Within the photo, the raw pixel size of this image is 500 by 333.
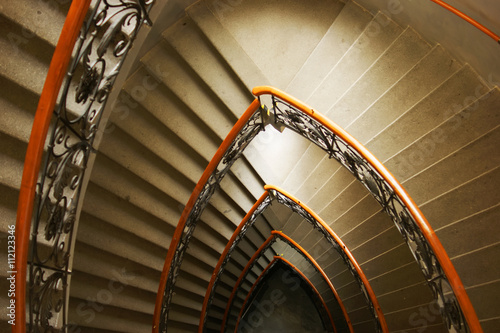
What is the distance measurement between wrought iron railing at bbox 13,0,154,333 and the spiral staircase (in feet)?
1.09

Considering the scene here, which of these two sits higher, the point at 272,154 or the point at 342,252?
the point at 272,154

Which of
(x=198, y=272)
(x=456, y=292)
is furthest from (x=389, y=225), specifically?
(x=198, y=272)

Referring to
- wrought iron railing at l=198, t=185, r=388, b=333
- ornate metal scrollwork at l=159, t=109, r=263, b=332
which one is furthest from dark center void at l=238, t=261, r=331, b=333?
ornate metal scrollwork at l=159, t=109, r=263, b=332

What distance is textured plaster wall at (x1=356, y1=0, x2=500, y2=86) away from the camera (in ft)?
10.6

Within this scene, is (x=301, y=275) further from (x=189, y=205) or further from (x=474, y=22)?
(x=474, y=22)

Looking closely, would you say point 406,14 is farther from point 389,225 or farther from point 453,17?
point 389,225

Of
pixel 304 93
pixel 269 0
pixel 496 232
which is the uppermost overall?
pixel 269 0

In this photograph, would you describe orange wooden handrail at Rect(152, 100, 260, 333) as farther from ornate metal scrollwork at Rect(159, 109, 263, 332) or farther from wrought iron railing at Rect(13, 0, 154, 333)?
wrought iron railing at Rect(13, 0, 154, 333)

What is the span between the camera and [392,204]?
3969 millimetres

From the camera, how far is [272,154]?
692cm

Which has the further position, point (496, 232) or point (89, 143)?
point (496, 232)

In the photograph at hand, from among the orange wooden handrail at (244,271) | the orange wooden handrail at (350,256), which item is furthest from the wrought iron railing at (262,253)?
the orange wooden handrail at (350,256)

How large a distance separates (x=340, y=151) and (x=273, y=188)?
198 centimetres

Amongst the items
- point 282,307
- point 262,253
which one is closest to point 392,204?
point 262,253
